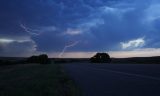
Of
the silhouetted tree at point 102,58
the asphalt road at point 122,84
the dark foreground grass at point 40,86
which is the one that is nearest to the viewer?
the asphalt road at point 122,84

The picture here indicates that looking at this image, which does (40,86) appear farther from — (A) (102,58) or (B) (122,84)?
(A) (102,58)

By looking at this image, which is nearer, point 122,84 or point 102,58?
point 122,84

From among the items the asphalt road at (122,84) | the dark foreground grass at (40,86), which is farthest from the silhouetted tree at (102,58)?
the asphalt road at (122,84)

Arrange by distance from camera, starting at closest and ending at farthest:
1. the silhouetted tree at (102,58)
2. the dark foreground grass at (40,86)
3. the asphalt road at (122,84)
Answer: the asphalt road at (122,84) → the dark foreground grass at (40,86) → the silhouetted tree at (102,58)

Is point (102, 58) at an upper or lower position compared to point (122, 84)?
upper

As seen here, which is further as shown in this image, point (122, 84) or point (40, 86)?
point (40, 86)

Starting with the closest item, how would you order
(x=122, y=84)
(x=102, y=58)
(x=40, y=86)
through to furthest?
(x=122, y=84), (x=40, y=86), (x=102, y=58)

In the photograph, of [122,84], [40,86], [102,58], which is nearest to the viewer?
[122,84]

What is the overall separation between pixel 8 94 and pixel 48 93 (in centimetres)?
140

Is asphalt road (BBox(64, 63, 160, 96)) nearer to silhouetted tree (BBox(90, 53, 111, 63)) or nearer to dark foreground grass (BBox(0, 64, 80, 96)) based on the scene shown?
dark foreground grass (BBox(0, 64, 80, 96))

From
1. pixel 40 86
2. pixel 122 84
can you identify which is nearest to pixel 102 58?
pixel 40 86

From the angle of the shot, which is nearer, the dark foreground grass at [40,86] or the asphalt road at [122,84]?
the asphalt road at [122,84]

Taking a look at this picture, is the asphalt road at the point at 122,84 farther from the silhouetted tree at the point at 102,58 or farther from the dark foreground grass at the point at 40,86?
the silhouetted tree at the point at 102,58

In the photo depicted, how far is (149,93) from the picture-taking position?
1106 centimetres
